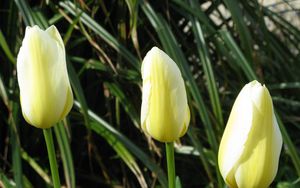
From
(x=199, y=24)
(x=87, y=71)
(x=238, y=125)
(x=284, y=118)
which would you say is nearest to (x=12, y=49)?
(x=87, y=71)

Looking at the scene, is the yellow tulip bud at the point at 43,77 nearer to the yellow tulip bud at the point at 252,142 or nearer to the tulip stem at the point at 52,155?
the tulip stem at the point at 52,155

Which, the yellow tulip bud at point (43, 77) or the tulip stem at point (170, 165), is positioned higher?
the yellow tulip bud at point (43, 77)

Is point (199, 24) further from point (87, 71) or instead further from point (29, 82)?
point (29, 82)

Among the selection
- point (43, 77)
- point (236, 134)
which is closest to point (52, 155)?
point (43, 77)

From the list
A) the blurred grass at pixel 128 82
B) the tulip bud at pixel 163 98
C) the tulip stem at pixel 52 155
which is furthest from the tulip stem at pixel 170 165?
the blurred grass at pixel 128 82

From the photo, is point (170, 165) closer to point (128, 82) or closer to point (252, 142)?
point (252, 142)

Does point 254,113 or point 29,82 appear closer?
point 254,113
